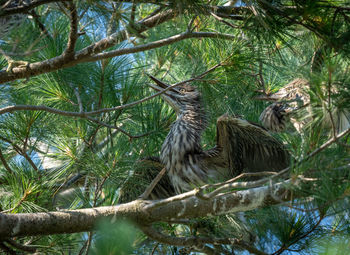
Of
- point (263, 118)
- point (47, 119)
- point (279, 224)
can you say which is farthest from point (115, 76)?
point (279, 224)

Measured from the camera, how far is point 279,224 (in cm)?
277

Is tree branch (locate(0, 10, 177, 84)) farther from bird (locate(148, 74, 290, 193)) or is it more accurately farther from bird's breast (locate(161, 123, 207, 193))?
bird's breast (locate(161, 123, 207, 193))

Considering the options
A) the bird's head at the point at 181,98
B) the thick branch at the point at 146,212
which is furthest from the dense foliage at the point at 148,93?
the bird's head at the point at 181,98

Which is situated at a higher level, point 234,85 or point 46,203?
point 234,85

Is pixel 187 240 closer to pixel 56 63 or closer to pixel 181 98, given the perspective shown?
pixel 56 63

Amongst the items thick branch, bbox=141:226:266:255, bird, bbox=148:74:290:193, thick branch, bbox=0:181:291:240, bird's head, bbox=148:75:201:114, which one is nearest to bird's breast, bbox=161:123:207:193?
bird, bbox=148:74:290:193

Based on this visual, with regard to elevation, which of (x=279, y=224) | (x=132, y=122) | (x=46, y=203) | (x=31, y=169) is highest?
(x=132, y=122)

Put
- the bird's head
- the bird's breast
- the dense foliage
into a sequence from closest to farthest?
the dense foliage < the bird's breast < the bird's head

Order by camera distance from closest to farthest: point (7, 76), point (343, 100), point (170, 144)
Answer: point (343, 100) → point (7, 76) → point (170, 144)

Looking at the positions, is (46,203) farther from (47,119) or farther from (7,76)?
(7,76)

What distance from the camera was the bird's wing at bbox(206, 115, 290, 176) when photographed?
3342 mm

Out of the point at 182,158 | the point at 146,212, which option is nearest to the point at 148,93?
the point at 182,158

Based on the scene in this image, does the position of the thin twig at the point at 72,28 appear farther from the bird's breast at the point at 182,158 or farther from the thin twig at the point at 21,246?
the bird's breast at the point at 182,158

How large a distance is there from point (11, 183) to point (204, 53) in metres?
1.39
